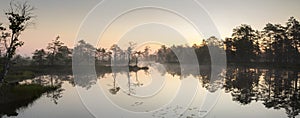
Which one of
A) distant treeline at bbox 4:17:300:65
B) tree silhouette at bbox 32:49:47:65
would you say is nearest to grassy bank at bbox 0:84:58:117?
distant treeline at bbox 4:17:300:65

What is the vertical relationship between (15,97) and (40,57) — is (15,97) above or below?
below

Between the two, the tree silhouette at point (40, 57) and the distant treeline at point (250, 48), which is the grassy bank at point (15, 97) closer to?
the distant treeline at point (250, 48)

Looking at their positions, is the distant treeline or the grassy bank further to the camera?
the distant treeline

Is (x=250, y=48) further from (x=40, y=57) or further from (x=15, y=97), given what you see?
(x=15, y=97)

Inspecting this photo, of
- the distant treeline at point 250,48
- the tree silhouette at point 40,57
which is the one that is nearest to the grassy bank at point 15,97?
the distant treeline at point 250,48

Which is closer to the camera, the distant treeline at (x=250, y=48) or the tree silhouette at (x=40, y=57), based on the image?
the distant treeline at (x=250, y=48)

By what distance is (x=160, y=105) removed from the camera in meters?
19.9

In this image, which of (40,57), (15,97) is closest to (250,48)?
(40,57)

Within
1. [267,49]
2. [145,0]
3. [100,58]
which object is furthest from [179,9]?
[100,58]

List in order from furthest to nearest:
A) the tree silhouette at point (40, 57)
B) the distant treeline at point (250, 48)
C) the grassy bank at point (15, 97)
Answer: the tree silhouette at point (40, 57), the distant treeline at point (250, 48), the grassy bank at point (15, 97)

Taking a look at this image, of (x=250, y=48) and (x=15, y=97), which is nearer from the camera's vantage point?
(x=15, y=97)

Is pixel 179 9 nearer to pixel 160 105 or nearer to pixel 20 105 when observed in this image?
pixel 160 105

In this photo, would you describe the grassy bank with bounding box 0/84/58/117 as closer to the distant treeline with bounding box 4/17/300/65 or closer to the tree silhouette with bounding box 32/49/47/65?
the distant treeline with bounding box 4/17/300/65

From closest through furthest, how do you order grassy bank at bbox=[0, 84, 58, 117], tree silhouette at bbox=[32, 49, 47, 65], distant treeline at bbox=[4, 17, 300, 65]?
1. grassy bank at bbox=[0, 84, 58, 117]
2. distant treeline at bbox=[4, 17, 300, 65]
3. tree silhouette at bbox=[32, 49, 47, 65]
